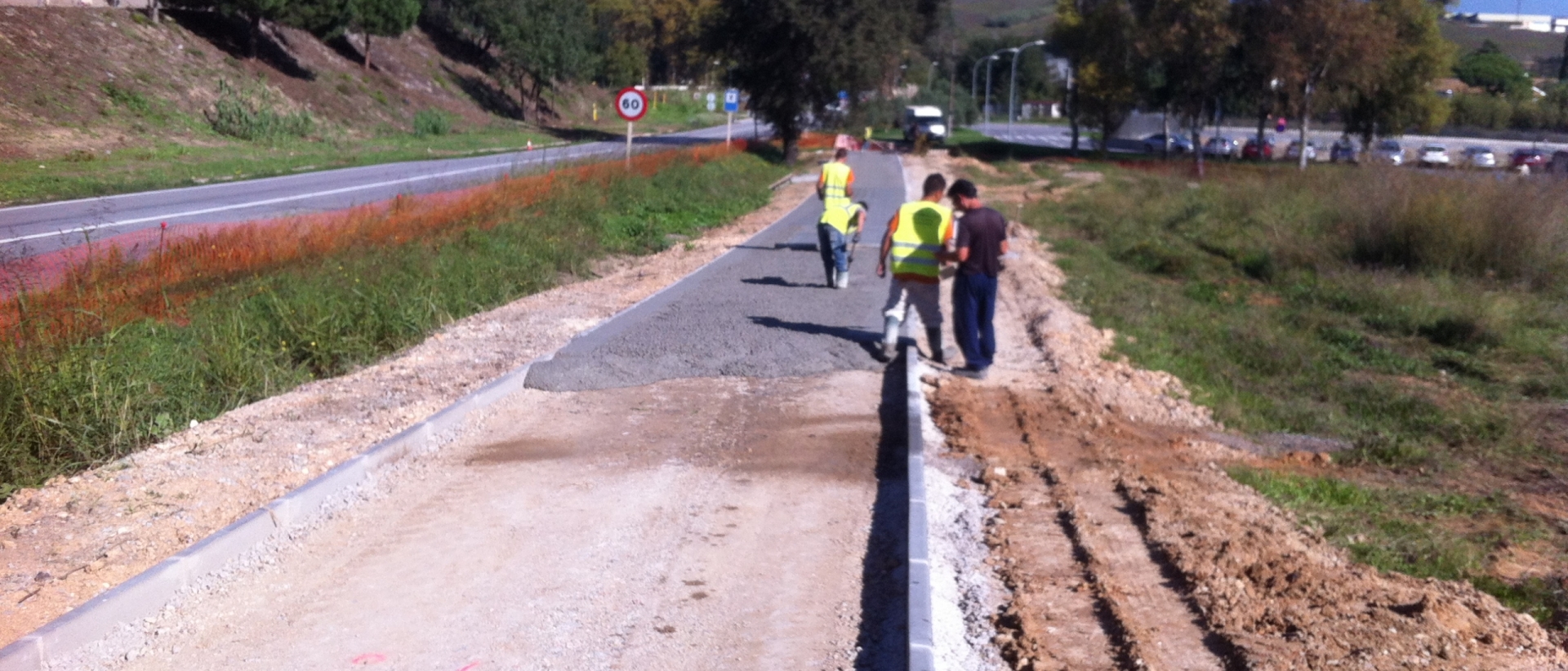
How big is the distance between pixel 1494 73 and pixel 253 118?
38951mm

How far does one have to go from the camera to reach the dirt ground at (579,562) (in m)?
5.19

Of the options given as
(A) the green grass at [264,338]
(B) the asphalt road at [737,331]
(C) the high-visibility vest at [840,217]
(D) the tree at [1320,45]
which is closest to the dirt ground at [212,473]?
(A) the green grass at [264,338]

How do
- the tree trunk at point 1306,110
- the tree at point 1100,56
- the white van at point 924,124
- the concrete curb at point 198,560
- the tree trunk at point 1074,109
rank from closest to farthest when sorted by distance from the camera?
the concrete curb at point 198,560 < the tree trunk at point 1306,110 < the tree at point 1100,56 < the tree trunk at point 1074,109 < the white van at point 924,124

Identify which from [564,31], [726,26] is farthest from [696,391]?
[564,31]

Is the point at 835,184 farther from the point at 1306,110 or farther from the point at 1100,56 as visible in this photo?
the point at 1100,56

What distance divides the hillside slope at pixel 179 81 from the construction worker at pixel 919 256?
43.1 ft

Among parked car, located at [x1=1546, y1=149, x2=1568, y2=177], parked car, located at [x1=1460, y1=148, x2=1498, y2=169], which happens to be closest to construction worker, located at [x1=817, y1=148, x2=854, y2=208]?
parked car, located at [x1=1546, y1=149, x2=1568, y2=177]

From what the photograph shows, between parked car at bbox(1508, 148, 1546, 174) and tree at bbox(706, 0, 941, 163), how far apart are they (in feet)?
73.3

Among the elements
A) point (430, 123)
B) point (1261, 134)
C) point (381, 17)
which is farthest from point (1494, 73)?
point (381, 17)

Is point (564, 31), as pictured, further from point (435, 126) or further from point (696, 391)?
point (696, 391)

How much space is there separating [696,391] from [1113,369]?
4003 mm

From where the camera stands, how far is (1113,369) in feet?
37.4

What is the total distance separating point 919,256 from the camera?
10477 millimetres

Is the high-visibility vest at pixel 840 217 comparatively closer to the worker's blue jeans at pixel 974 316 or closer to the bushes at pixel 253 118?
the worker's blue jeans at pixel 974 316
